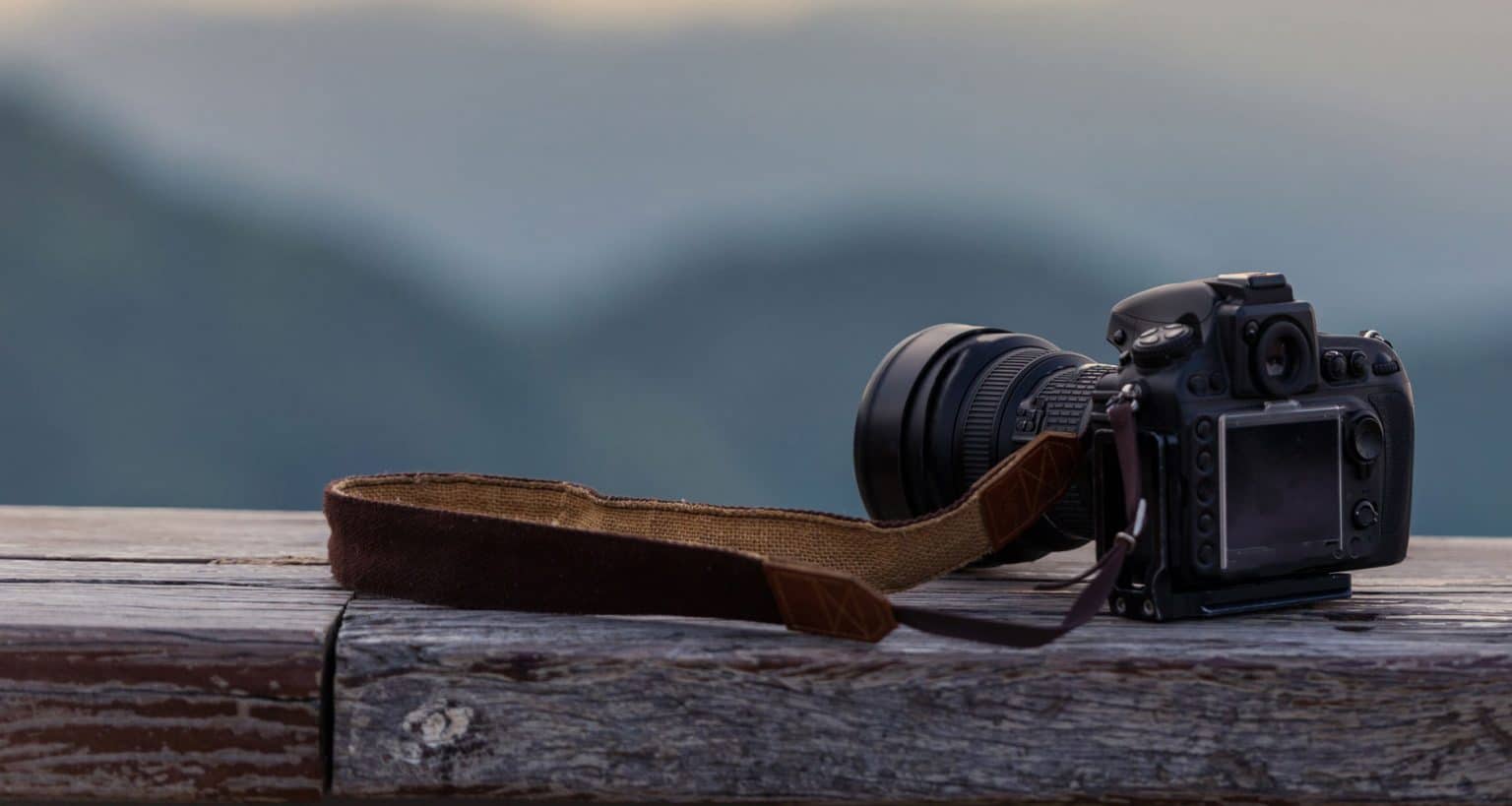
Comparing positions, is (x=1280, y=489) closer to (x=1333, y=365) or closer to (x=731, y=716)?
(x=1333, y=365)

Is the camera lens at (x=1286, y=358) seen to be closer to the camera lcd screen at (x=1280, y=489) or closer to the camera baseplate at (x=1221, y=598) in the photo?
the camera lcd screen at (x=1280, y=489)

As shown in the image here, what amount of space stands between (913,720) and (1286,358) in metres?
0.40

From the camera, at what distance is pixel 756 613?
105 cm

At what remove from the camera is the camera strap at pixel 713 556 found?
3.36ft

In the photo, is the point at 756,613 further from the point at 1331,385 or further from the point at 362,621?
the point at 1331,385

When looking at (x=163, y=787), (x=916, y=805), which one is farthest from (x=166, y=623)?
(x=916, y=805)

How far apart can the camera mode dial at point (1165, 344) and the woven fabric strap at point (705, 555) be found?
0.10 metres

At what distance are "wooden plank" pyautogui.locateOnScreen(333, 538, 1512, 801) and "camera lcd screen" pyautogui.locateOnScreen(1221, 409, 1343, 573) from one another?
0.10 meters

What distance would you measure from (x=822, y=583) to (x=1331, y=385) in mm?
435

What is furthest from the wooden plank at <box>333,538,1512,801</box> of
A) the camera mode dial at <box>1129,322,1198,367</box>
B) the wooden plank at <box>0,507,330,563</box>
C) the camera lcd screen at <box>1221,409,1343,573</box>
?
the wooden plank at <box>0,507,330,563</box>

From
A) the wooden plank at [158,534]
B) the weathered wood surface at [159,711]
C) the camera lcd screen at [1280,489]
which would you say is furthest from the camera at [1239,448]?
the wooden plank at [158,534]

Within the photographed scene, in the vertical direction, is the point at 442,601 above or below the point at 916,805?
above

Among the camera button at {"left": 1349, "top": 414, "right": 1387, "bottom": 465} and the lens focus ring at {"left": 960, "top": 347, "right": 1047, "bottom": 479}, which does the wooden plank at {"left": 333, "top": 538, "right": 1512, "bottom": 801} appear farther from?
the lens focus ring at {"left": 960, "top": 347, "right": 1047, "bottom": 479}

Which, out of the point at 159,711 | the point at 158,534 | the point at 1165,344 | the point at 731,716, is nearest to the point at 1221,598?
the point at 1165,344
